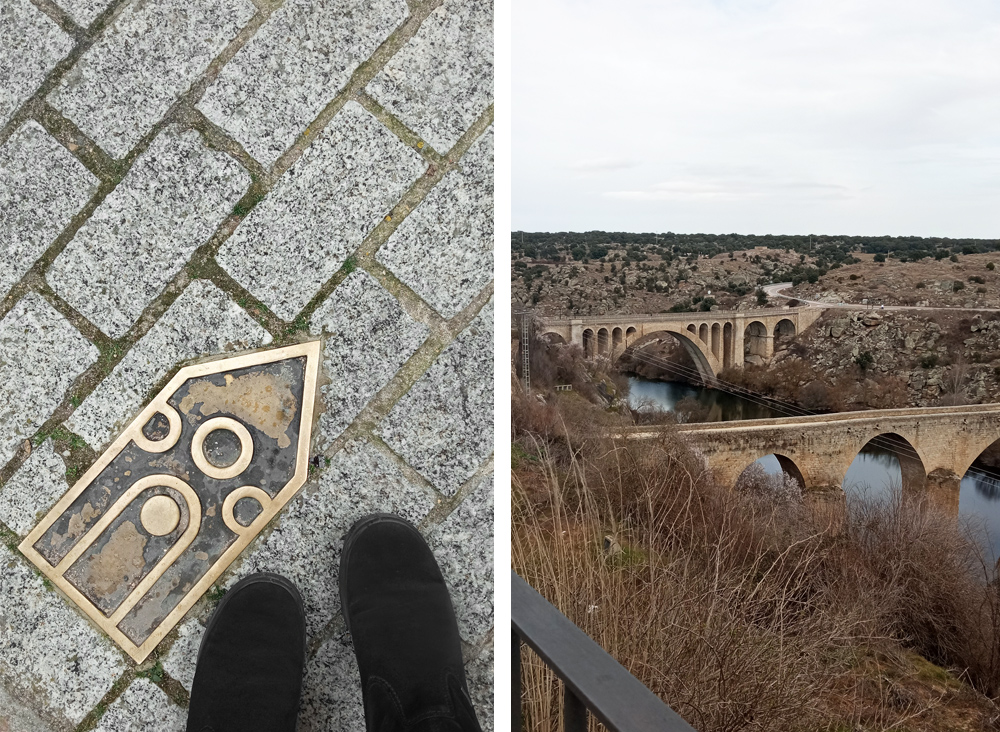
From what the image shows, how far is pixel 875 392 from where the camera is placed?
53.7 feet

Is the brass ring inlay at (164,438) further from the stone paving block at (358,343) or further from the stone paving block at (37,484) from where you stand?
the stone paving block at (358,343)

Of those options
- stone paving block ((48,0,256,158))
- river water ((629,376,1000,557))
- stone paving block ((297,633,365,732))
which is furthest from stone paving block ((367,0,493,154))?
river water ((629,376,1000,557))

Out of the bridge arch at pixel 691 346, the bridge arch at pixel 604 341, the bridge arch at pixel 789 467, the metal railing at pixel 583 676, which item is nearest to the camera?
the metal railing at pixel 583 676

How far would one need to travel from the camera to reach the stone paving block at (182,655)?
3.73ft

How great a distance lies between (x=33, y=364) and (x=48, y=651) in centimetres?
51

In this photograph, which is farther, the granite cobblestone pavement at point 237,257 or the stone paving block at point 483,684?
the stone paving block at point 483,684

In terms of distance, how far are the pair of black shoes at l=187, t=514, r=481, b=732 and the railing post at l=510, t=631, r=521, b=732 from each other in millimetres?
101

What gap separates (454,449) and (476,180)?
49 cm

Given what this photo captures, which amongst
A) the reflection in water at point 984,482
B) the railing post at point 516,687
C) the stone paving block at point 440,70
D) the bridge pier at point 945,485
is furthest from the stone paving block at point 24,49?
the reflection in water at point 984,482

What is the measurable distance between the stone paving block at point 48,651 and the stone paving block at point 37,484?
92mm

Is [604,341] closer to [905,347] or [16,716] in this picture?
[905,347]

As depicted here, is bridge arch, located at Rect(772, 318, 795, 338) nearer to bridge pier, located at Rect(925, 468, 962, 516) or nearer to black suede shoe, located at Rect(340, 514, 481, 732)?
bridge pier, located at Rect(925, 468, 962, 516)

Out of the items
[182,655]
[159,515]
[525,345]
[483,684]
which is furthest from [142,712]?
[525,345]

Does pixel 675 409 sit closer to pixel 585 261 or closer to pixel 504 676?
pixel 585 261
